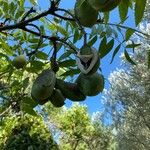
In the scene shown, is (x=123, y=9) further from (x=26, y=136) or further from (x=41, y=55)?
(x=26, y=136)

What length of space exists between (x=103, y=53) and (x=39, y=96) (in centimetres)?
41

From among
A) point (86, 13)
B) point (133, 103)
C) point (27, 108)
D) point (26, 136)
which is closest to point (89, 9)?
point (86, 13)

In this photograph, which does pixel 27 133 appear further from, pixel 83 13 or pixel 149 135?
pixel 149 135

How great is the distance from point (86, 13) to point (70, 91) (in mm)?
294

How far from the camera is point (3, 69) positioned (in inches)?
92.7

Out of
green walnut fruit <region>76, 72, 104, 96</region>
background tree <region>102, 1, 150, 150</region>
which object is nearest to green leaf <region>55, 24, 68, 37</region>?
green walnut fruit <region>76, 72, 104, 96</region>

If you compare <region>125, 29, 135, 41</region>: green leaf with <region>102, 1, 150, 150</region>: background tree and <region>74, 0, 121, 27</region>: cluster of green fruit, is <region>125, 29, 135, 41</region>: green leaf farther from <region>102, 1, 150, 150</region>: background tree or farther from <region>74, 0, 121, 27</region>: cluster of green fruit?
<region>102, 1, 150, 150</region>: background tree

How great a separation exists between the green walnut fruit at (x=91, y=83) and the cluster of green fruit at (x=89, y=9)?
0.48ft

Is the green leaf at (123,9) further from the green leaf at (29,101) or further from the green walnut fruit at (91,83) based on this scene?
the green leaf at (29,101)

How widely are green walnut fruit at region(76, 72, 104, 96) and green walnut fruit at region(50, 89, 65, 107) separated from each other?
0.31ft

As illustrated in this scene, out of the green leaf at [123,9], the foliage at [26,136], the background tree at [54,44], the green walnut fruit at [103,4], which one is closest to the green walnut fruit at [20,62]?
the background tree at [54,44]

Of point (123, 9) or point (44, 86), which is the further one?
point (123, 9)

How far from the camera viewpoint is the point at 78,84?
1.42 meters

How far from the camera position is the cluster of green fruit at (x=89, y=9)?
3.80 feet
